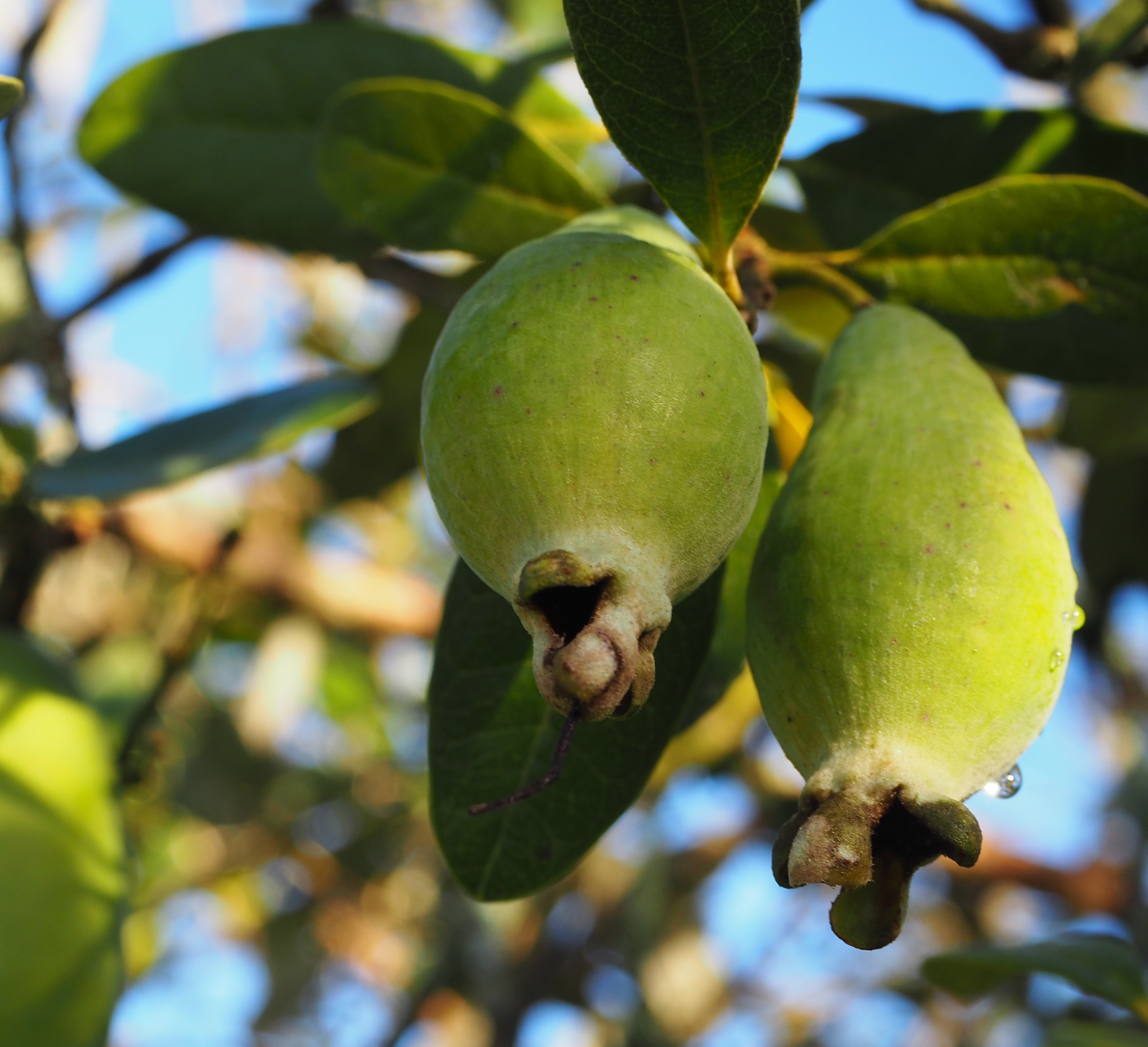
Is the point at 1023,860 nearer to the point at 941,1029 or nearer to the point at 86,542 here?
the point at 941,1029

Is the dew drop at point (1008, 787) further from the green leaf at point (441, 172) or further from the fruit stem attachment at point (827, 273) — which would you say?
the green leaf at point (441, 172)

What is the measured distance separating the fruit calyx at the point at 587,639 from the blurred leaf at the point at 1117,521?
125 centimetres

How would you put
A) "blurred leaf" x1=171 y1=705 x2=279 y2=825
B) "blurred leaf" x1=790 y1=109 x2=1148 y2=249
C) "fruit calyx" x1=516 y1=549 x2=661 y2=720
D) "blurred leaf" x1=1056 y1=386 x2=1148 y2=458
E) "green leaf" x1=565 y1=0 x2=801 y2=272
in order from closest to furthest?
"fruit calyx" x1=516 y1=549 x2=661 y2=720 → "green leaf" x1=565 y1=0 x2=801 y2=272 → "blurred leaf" x1=790 y1=109 x2=1148 y2=249 → "blurred leaf" x1=1056 y1=386 x2=1148 y2=458 → "blurred leaf" x1=171 y1=705 x2=279 y2=825

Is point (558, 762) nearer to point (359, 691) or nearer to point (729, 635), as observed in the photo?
point (729, 635)

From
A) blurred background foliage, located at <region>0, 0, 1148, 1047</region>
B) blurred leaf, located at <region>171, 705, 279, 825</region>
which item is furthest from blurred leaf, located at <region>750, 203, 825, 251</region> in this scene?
blurred leaf, located at <region>171, 705, 279, 825</region>

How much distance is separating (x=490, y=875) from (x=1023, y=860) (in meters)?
1.84

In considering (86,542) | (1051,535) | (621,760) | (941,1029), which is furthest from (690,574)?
(941,1029)

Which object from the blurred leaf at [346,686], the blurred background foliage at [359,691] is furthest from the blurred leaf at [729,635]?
the blurred leaf at [346,686]

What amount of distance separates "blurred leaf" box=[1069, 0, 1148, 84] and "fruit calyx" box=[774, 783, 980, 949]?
0.77 meters

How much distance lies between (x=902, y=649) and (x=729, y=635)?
0.31 meters

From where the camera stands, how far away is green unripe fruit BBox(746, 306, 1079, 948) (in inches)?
21.2

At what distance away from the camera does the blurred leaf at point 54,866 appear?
993 millimetres

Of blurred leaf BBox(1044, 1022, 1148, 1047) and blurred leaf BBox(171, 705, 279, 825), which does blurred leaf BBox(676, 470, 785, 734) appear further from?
blurred leaf BBox(171, 705, 279, 825)

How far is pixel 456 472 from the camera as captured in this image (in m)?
0.54
